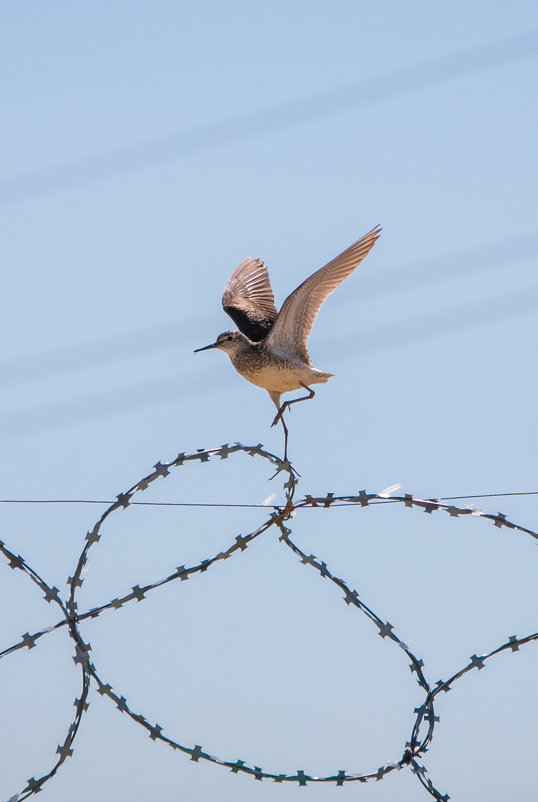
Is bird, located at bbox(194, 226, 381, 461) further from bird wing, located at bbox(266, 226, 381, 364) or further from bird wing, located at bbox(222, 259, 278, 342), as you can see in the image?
bird wing, located at bbox(222, 259, 278, 342)

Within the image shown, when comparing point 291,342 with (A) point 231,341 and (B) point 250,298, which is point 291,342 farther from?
(B) point 250,298

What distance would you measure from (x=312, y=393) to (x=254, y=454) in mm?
2402

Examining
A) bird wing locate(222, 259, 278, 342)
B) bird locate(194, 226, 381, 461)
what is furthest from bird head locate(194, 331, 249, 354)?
bird wing locate(222, 259, 278, 342)

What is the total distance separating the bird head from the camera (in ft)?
30.3

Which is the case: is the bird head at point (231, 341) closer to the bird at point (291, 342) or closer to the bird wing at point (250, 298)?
the bird at point (291, 342)

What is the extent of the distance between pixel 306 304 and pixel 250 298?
2983 mm

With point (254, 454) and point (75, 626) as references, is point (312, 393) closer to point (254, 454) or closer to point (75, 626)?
point (254, 454)

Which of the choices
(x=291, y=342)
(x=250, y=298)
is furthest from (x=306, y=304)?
(x=250, y=298)

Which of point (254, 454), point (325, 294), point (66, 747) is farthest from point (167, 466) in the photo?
point (325, 294)

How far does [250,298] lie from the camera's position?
1199 cm

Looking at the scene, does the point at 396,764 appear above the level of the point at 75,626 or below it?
below

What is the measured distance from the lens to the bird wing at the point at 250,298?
35.0 feet

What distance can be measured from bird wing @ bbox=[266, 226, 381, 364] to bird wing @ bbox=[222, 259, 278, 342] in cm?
115

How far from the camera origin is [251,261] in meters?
12.6
